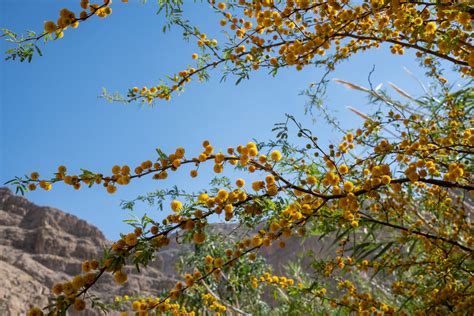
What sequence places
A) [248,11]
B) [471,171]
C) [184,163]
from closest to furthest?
[184,163], [471,171], [248,11]

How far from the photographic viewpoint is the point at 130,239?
1.06 metres

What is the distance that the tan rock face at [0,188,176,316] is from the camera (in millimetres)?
29812

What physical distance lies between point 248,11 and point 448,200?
166 cm

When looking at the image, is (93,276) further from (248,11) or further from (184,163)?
(248,11)

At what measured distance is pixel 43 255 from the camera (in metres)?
36.2

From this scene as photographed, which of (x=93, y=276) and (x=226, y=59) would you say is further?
(x=226, y=59)

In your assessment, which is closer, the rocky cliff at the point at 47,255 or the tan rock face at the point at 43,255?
the rocky cliff at the point at 47,255

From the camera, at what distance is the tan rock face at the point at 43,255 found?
97.8 ft

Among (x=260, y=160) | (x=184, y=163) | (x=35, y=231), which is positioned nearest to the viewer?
(x=184, y=163)

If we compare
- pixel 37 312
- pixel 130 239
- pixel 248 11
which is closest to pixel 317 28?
pixel 248 11

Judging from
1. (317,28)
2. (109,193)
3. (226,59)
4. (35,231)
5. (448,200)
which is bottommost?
(109,193)

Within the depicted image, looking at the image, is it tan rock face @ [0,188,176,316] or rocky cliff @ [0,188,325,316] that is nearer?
rocky cliff @ [0,188,325,316]

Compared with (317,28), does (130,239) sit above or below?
below

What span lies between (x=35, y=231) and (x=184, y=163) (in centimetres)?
4284
